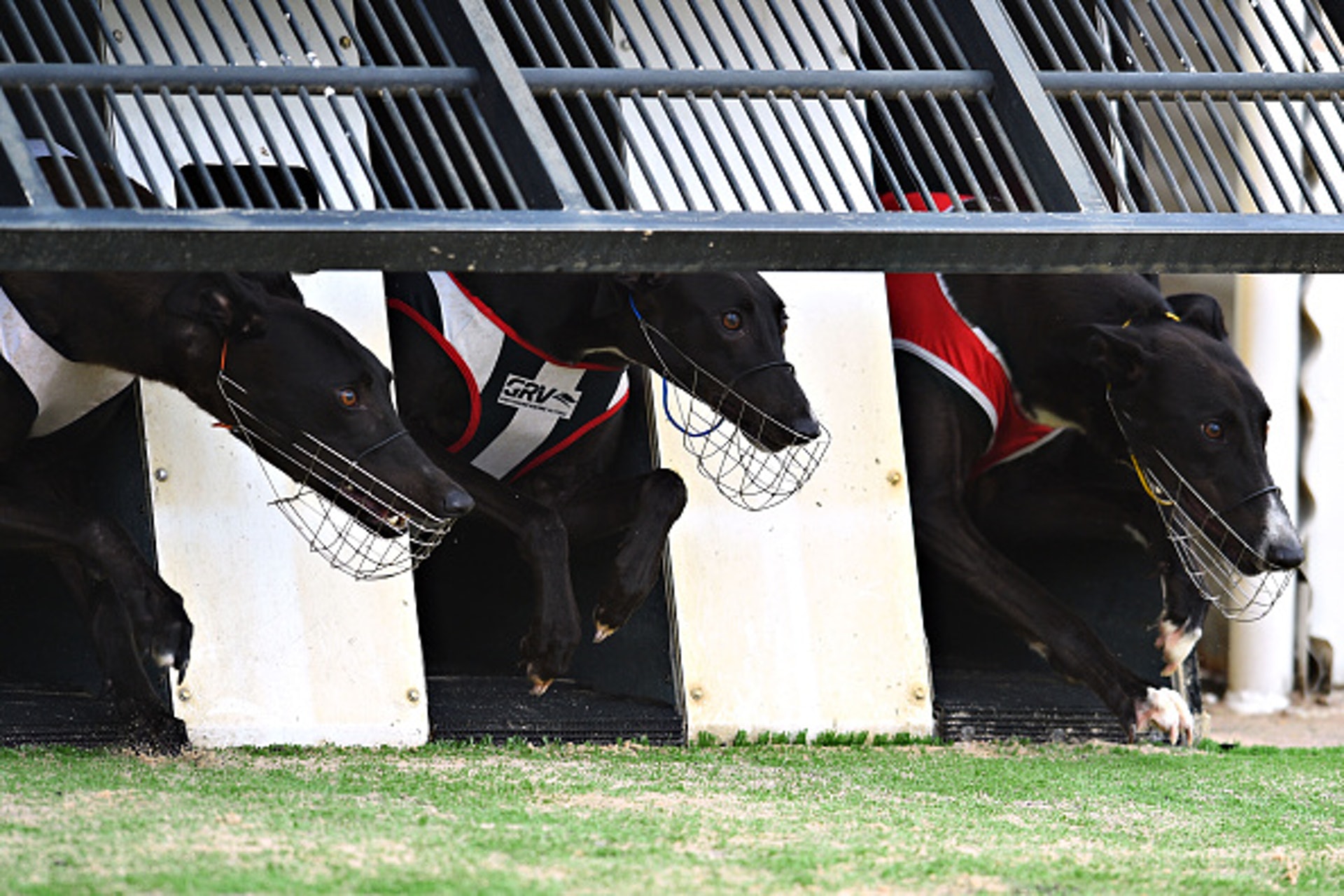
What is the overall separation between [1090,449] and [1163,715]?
0.84 m

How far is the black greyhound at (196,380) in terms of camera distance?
4.25 m

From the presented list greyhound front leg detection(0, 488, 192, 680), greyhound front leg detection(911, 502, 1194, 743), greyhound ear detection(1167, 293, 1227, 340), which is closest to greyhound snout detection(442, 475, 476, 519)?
greyhound front leg detection(0, 488, 192, 680)

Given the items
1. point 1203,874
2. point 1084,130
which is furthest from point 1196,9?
point 1203,874

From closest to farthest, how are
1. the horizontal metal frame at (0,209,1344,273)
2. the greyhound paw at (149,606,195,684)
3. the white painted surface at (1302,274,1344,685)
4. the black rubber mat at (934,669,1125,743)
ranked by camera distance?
the horizontal metal frame at (0,209,1344,273) < the greyhound paw at (149,606,195,684) < the black rubber mat at (934,669,1125,743) < the white painted surface at (1302,274,1344,685)

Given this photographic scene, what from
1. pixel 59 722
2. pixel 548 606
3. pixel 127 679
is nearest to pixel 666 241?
pixel 548 606

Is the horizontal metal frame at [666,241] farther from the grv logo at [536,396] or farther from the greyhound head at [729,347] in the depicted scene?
the grv logo at [536,396]

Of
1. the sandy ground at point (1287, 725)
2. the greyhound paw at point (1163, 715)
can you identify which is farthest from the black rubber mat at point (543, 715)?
the sandy ground at point (1287, 725)

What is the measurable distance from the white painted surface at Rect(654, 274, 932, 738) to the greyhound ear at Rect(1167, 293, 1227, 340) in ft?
2.48

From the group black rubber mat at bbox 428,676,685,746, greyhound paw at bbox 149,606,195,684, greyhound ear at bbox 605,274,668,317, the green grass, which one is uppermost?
greyhound ear at bbox 605,274,668,317

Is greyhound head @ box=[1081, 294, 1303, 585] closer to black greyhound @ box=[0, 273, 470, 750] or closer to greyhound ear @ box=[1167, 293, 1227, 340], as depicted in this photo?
greyhound ear @ box=[1167, 293, 1227, 340]

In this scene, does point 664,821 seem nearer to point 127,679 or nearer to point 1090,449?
point 127,679

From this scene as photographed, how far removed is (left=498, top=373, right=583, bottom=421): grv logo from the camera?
4.98 m

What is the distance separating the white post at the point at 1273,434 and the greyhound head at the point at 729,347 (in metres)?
2.61

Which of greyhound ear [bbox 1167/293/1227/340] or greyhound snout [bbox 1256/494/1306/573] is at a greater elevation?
greyhound ear [bbox 1167/293/1227/340]
